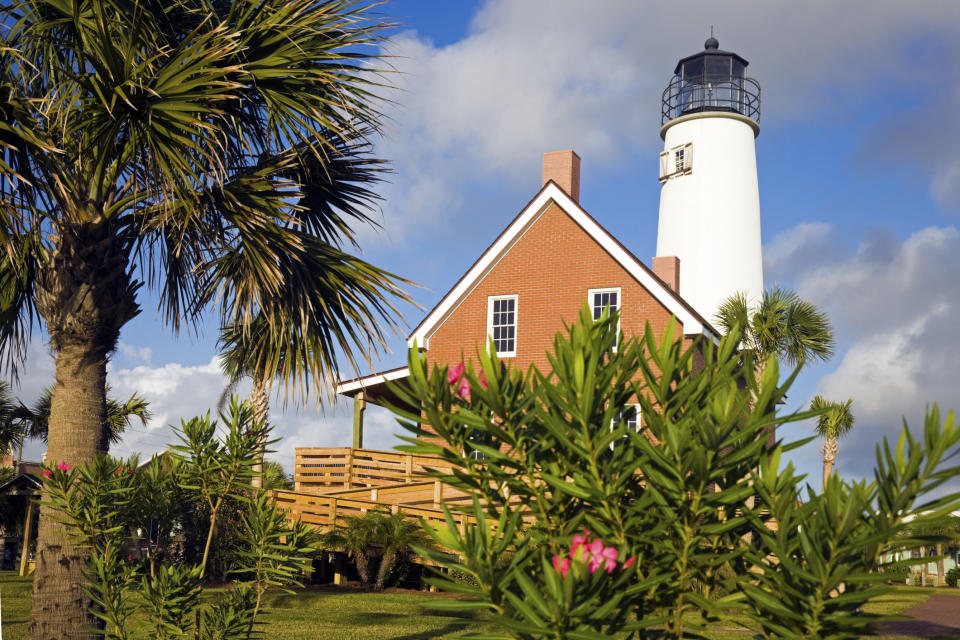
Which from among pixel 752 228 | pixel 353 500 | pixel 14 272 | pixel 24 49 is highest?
pixel 752 228

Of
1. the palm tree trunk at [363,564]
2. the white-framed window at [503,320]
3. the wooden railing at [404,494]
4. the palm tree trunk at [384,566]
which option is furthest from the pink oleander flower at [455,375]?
the white-framed window at [503,320]

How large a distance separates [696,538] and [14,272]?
8.43m

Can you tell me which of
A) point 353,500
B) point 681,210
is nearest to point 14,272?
point 353,500

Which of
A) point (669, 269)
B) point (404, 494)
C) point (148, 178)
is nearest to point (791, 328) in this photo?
point (669, 269)

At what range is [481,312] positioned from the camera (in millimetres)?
24047

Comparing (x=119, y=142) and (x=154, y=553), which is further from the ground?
(x=119, y=142)

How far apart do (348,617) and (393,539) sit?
4144mm

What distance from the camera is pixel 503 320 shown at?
23922 millimetres

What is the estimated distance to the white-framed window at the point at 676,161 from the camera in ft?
112

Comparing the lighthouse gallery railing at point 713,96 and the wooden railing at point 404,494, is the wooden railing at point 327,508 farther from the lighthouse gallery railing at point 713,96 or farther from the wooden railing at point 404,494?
the lighthouse gallery railing at point 713,96

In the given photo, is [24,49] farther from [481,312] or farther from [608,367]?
[481,312]

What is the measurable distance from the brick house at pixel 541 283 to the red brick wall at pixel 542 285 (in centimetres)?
3

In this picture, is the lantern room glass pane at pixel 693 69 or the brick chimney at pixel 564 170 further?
the lantern room glass pane at pixel 693 69

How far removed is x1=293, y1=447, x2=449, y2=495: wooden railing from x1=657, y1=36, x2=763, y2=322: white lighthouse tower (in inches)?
575
